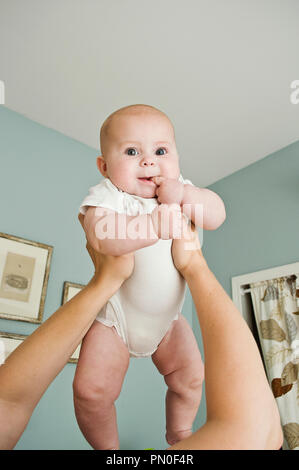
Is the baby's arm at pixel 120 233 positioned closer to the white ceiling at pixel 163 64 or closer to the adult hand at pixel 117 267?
the adult hand at pixel 117 267

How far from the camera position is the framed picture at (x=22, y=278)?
7.07 feet

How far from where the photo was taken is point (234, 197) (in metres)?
3.11

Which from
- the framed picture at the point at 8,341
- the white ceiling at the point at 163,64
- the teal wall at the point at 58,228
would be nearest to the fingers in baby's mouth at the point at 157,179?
the white ceiling at the point at 163,64

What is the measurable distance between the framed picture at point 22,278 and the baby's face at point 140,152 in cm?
168

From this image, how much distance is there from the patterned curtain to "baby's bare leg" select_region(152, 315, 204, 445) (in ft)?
6.03

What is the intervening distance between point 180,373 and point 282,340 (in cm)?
195

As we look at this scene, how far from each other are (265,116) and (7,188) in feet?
5.83

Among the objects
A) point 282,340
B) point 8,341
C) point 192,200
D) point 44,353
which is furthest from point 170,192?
point 282,340

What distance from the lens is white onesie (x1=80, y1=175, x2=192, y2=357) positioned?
61 cm

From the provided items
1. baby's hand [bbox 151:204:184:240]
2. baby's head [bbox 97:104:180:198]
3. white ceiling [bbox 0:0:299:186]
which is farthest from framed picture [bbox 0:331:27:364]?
baby's hand [bbox 151:204:184:240]

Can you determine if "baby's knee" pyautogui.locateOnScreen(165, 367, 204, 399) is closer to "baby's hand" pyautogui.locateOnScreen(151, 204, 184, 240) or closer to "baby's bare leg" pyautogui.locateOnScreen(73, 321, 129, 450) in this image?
"baby's bare leg" pyautogui.locateOnScreen(73, 321, 129, 450)
